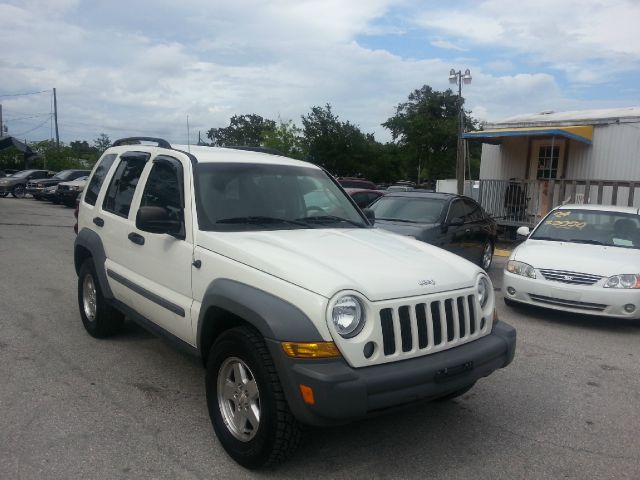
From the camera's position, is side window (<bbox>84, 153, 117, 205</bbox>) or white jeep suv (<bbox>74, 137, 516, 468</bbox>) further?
side window (<bbox>84, 153, 117, 205</bbox>)

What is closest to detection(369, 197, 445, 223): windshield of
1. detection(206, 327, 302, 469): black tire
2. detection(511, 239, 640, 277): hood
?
detection(511, 239, 640, 277): hood

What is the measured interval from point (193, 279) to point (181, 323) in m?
0.35

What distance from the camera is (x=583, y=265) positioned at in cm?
673

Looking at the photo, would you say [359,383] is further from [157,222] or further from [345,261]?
[157,222]

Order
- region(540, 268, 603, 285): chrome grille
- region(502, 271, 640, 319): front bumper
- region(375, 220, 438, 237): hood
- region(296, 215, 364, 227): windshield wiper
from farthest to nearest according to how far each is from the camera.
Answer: region(375, 220, 438, 237): hood → region(540, 268, 603, 285): chrome grille → region(502, 271, 640, 319): front bumper → region(296, 215, 364, 227): windshield wiper

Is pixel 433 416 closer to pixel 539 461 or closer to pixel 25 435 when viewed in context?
pixel 539 461

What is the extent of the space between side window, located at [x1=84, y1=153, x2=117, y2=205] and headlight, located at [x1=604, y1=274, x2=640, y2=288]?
18.2 feet

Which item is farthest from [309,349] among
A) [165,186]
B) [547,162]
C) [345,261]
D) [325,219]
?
[547,162]

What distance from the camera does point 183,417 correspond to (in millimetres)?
3904

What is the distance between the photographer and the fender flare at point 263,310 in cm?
292

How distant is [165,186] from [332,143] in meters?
42.0

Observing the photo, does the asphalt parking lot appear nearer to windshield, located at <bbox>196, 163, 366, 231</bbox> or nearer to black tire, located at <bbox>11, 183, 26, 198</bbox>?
windshield, located at <bbox>196, 163, 366, 231</bbox>

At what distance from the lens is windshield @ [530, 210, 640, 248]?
769cm

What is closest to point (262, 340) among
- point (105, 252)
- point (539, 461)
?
point (539, 461)
